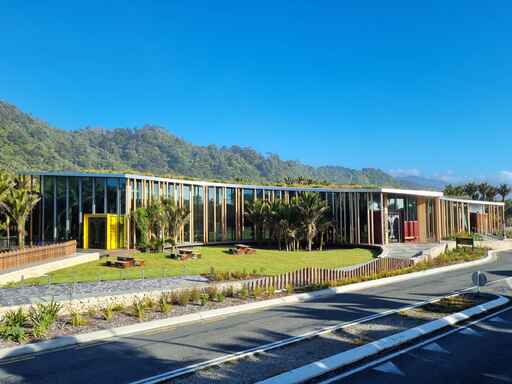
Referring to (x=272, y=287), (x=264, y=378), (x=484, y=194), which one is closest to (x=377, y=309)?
(x=272, y=287)

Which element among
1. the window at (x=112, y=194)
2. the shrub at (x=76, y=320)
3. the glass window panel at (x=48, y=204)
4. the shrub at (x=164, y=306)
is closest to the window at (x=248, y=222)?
the window at (x=112, y=194)

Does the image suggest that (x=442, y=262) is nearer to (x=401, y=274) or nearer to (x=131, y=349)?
(x=401, y=274)

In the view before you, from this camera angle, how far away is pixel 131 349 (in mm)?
10812

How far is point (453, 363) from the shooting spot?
9.67 metres

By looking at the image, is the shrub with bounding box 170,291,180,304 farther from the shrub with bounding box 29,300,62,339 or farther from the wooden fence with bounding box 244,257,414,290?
the shrub with bounding box 29,300,62,339

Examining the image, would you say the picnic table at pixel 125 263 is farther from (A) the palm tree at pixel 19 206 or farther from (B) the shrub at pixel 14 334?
(B) the shrub at pixel 14 334

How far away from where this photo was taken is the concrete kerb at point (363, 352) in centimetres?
880

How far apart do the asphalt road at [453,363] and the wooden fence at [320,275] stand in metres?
8.86

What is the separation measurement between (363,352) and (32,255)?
22520 millimetres

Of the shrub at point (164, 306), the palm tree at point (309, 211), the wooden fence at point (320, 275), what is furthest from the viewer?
the palm tree at point (309, 211)

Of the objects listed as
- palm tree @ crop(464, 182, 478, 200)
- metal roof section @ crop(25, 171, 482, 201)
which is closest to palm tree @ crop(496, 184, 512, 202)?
palm tree @ crop(464, 182, 478, 200)

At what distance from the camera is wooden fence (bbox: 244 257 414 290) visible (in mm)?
19484

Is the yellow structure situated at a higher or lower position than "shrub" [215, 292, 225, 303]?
higher

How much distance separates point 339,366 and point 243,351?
7.71ft
